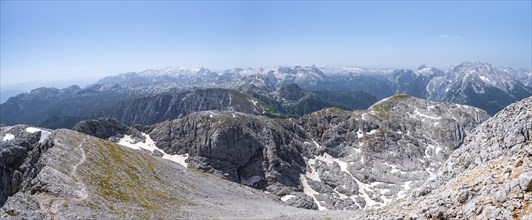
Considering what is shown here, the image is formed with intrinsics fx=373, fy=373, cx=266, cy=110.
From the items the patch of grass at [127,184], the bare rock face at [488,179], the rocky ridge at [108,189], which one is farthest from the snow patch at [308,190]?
the bare rock face at [488,179]

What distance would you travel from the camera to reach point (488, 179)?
90.6ft

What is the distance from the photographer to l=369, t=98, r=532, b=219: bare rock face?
23.5 m

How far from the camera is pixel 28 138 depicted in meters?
61.6

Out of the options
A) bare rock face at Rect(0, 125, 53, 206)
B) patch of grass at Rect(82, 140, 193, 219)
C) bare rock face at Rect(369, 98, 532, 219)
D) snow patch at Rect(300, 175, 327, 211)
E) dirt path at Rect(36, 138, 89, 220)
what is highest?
bare rock face at Rect(369, 98, 532, 219)

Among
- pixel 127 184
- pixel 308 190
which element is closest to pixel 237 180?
pixel 308 190

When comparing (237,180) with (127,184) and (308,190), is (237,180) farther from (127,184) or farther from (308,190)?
(127,184)

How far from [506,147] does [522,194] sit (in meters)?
15.2

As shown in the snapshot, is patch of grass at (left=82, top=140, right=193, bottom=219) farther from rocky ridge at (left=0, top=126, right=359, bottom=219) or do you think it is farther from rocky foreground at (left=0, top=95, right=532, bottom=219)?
rocky foreground at (left=0, top=95, right=532, bottom=219)

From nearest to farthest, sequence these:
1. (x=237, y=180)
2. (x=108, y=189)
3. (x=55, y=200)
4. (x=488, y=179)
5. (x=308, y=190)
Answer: (x=488, y=179)
(x=55, y=200)
(x=108, y=189)
(x=308, y=190)
(x=237, y=180)

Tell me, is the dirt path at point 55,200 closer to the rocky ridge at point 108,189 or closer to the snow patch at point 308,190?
the rocky ridge at point 108,189

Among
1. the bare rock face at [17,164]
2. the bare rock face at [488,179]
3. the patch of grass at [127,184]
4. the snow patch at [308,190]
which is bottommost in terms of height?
the snow patch at [308,190]

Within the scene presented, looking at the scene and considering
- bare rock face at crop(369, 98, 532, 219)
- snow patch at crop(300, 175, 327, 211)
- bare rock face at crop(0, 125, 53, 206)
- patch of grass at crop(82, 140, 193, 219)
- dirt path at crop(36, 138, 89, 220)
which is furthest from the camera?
snow patch at crop(300, 175, 327, 211)

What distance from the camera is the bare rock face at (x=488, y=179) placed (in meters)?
23.5

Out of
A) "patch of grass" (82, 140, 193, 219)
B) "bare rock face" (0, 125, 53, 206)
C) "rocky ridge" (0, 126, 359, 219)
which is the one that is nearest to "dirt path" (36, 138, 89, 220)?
"rocky ridge" (0, 126, 359, 219)
